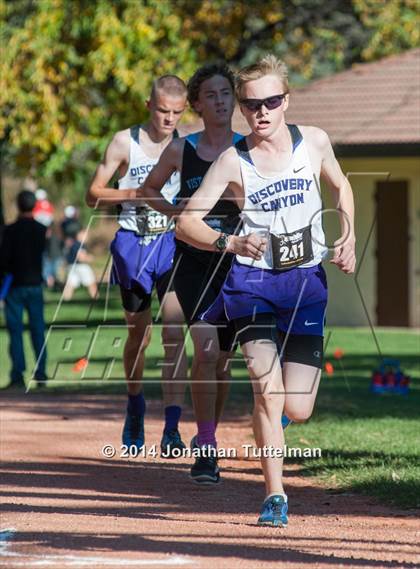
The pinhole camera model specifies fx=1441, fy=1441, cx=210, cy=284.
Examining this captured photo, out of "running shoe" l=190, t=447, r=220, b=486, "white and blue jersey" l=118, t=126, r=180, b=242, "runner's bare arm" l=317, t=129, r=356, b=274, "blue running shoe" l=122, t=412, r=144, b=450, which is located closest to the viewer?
"runner's bare arm" l=317, t=129, r=356, b=274

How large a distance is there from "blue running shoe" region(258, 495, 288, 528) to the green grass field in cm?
137

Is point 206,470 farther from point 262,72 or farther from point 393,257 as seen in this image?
point 393,257

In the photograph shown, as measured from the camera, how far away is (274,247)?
23.3ft

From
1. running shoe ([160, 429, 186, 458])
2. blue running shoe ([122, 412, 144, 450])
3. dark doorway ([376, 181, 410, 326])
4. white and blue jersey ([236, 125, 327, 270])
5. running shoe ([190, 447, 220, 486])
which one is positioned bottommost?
running shoe ([190, 447, 220, 486])

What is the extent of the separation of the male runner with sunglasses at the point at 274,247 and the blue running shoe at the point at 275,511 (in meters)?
0.01

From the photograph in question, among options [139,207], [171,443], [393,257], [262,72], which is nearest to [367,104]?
[393,257]

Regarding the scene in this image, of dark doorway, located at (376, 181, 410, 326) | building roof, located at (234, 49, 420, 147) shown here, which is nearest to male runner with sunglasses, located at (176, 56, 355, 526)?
building roof, located at (234, 49, 420, 147)

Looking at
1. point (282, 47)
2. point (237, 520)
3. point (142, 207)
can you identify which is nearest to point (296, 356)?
point (237, 520)

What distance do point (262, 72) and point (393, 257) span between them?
21307 mm

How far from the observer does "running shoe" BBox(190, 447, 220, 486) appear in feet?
28.3

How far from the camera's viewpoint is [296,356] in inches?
287

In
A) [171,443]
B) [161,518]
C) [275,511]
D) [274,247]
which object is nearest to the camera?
[275,511]

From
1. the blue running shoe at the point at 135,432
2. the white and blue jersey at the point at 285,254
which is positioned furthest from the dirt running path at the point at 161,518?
the white and blue jersey at the point at 285,254

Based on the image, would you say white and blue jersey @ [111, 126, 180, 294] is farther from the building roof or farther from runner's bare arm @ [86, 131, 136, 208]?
the building roof
